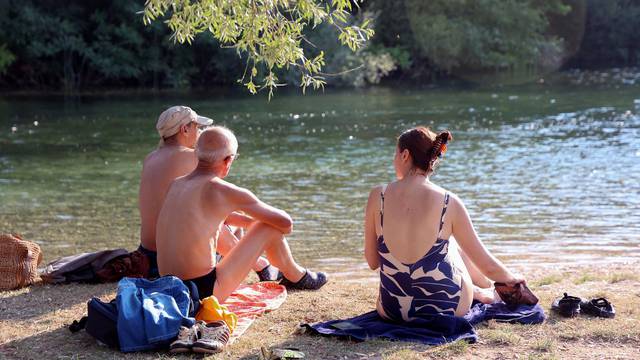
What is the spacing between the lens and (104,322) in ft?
14.9

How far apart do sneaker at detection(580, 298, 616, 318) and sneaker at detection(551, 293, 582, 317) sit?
0.05m

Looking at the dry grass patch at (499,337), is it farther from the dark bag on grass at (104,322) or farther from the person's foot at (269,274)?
the dark bag on grass at (104,322)

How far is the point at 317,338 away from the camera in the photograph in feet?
15.8

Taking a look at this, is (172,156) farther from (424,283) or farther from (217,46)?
(217,46)

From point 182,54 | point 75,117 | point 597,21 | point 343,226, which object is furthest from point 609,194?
point 597,21

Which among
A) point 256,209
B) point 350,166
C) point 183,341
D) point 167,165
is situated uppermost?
point 167,165

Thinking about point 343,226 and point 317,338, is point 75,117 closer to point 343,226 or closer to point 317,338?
point 343,226

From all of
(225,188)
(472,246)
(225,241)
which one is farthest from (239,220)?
(472,246)

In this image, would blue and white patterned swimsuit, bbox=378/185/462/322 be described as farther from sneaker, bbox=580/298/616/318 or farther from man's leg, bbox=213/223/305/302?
sneaker, bbox=580/298/616/318

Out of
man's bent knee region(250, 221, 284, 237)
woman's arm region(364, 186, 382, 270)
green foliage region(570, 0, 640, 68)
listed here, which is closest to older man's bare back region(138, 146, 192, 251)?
man's bent knee region(250, 221, 284, 237)

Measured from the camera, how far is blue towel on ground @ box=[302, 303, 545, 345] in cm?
472

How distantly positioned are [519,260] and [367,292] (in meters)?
2.81

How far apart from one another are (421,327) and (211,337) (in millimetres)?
1222

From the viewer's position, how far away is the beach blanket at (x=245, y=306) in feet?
15.9
